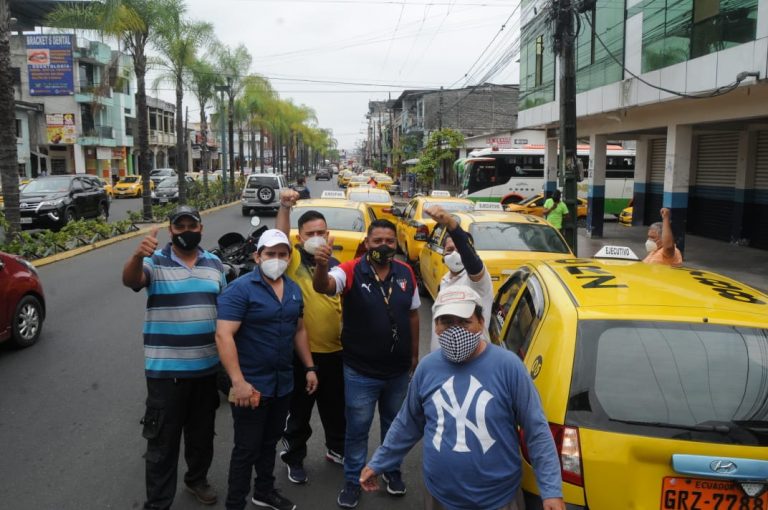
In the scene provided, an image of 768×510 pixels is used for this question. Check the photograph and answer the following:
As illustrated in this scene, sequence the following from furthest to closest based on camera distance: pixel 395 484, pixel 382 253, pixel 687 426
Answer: pixel 395 484 < pixel 382 253 < pixel 687 426

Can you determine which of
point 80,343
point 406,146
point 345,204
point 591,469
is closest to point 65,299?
point 80,343

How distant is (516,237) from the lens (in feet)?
30.2

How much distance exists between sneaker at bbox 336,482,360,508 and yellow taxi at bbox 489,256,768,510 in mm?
1463

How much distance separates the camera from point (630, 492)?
8.66ft

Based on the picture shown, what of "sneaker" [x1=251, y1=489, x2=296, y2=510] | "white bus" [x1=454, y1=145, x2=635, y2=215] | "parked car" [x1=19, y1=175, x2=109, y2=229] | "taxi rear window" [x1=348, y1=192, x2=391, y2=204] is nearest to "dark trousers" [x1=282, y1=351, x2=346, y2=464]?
"sneaker" [x1=251, y1=489, x2=296, y2=510]

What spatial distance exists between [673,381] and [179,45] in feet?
95.4

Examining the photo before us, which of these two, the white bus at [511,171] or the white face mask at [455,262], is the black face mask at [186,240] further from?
the white bus at [511,171]

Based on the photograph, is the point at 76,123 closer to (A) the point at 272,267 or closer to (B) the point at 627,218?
(B) the point at 627,218

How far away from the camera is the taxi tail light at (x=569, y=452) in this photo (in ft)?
8.84

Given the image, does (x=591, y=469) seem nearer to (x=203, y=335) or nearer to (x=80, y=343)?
(x=203, y=335)

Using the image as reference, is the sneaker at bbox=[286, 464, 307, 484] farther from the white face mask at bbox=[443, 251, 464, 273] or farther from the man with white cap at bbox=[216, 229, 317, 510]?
the white face mask at bbox=[443, 251, 464, 273]

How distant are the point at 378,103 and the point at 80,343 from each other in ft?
442

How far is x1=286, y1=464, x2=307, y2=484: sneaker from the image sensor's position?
14.7ft

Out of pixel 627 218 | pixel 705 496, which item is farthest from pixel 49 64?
pixel 705 496
